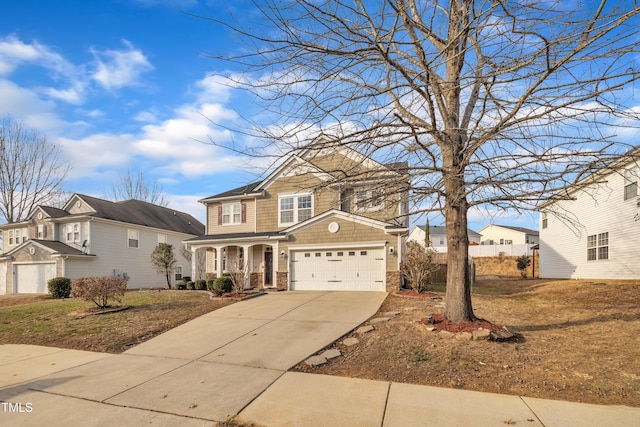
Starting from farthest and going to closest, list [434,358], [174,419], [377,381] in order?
[434,358]
[377,381]
[174,419]

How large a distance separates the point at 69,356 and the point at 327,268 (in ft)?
35.6

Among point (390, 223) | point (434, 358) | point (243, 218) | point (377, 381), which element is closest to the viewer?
point (377, 381)

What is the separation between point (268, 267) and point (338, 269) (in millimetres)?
4758

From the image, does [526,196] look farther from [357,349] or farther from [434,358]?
[357,349]

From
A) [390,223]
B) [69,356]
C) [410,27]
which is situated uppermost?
[410,27]

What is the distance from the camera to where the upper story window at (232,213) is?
19.9 m

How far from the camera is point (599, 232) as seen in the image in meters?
16.7

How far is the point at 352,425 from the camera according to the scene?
12.6 ft

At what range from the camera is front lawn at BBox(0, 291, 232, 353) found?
26.2ft

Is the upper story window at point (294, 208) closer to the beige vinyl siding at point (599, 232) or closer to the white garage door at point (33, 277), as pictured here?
the beige vinyl siding at point (599, 232)

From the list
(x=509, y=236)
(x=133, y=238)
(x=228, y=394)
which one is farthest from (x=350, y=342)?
(x=509, y=236)

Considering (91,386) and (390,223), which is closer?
(91,386)

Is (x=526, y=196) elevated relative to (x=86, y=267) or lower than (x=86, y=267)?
elevated

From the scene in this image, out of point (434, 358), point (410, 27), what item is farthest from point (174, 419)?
point (410, 27)
